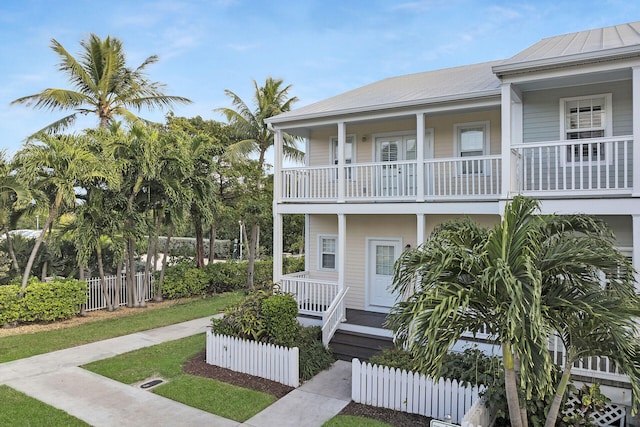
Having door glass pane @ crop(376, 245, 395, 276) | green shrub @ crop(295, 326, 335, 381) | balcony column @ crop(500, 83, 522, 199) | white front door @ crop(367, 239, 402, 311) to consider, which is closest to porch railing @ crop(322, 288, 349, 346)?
green shrub @ crop(295, 326, 335, 381)

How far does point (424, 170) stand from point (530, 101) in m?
2.81

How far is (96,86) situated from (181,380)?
49.8 feet

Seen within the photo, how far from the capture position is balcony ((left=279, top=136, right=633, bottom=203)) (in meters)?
7.78

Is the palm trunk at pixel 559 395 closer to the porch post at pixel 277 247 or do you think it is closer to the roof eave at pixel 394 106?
the roof eave at pixel 394 106

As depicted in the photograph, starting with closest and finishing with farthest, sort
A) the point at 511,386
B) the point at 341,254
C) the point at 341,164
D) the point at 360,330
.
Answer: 1. the point at 511,386
2. the point at 360,330
3. the point at 341,254
4. the point at 341,164

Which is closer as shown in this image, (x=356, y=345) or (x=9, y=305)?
(x=356, y=345)

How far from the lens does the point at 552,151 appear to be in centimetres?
901

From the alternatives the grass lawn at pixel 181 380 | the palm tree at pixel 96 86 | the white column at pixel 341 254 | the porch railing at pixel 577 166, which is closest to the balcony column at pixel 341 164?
the white column at pixel 341 254

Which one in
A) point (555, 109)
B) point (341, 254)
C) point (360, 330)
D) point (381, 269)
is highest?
point (555, 109)

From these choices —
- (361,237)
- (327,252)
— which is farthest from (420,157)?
(327,252)

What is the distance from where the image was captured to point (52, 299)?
493 inches

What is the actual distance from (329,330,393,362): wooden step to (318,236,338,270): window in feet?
10.6

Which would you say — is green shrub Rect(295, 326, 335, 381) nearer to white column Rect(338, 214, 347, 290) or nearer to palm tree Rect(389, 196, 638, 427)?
white column Rect(338, 214, 347, 290)

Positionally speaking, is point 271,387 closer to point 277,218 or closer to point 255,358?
point 255,358
